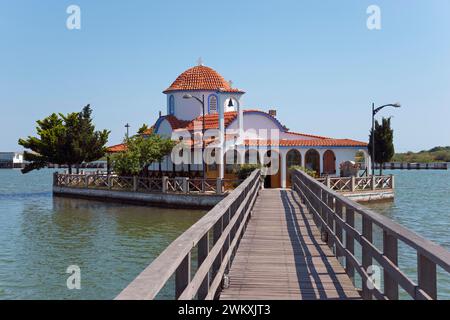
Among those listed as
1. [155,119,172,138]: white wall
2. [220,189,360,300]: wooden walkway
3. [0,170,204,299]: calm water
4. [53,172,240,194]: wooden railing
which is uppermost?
[155,119,172,138]: white wall

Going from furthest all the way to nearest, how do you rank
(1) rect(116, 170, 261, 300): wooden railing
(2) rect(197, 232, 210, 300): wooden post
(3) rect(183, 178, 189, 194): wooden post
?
(3) rect(183, 178, 189, 194): wooden post
(2) rect(197, 232, 210, 300): wooden post
(1) rect(116, 170, 261, 300): wooden railing

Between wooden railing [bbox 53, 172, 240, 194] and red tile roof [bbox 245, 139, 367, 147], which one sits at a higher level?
red tile roof [bbox 245, 139, 367, 147]

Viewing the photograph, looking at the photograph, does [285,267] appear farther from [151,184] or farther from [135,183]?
[135,183]

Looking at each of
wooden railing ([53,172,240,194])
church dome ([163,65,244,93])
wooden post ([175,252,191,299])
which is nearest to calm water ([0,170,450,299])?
wooden railing ([53,172,240,194])

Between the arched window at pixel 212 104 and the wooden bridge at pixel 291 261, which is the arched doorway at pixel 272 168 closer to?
the arched window at pixel 212 104

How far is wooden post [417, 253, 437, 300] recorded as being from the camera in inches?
154

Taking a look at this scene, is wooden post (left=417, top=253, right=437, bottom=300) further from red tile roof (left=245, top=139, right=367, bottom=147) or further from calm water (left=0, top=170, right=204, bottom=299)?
red tile roof (left=245, top=139, right=367, bottom=147)

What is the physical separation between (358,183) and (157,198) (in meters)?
12.1

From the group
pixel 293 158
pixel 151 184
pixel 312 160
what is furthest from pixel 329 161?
pixel 151 184

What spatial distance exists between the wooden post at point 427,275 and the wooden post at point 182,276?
1720mm

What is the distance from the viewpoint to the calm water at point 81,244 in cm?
1392

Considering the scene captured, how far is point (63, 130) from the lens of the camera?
46.8 meters

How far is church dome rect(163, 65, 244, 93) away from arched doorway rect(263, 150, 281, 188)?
8.51 metres

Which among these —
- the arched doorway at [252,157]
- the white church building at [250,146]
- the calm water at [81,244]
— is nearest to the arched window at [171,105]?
the white church building at [250,146]
